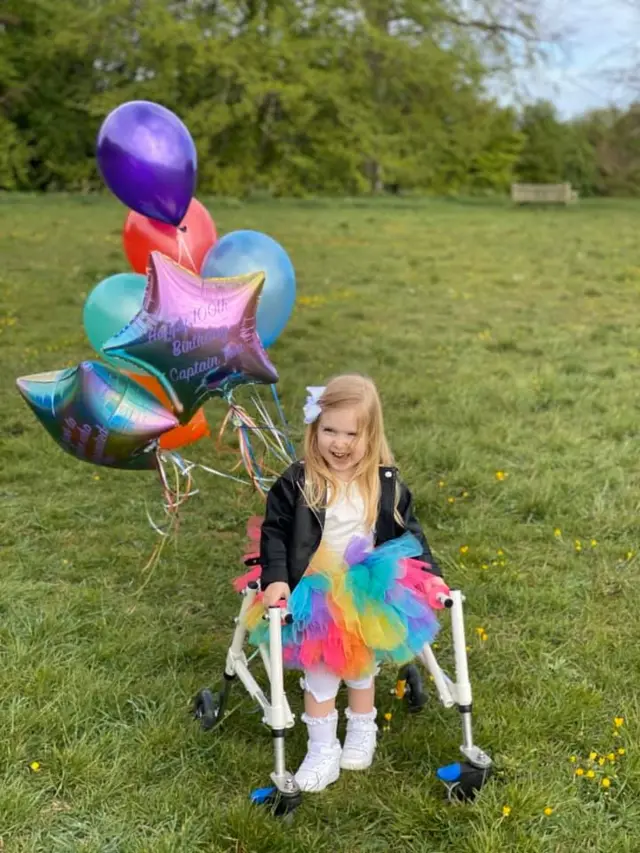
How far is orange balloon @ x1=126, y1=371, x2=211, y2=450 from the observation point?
286 cm

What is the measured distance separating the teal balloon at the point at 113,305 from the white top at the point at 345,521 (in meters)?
1.05

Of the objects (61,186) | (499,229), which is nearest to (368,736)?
(499,229)

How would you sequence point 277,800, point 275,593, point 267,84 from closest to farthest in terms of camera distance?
point 277,800 → point 275,593 → point 267,84

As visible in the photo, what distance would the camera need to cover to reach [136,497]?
432cm

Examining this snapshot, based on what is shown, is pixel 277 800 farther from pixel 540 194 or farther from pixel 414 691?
pixel 540 194

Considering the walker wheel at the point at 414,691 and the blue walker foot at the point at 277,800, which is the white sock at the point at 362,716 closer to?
the walker wheel at the point at 414,691

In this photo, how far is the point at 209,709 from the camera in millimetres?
2635

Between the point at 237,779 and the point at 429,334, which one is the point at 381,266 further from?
the point at 237,779

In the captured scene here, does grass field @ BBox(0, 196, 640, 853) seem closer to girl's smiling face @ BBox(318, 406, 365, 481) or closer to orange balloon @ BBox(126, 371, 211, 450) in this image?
orange balloon @ BBox(126, 371, 211, 450)

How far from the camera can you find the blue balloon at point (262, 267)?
309 centimetres

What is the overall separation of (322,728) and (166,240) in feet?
5.95

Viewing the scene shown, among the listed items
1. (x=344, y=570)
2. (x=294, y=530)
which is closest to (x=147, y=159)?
(x=294, y=530)

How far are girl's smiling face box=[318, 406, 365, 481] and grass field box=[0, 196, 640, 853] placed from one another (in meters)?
0.83

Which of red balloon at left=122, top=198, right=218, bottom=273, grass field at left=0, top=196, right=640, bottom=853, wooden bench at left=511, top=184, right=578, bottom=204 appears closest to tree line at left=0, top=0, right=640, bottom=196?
wooden bench at left=511, top=184, right=578, bottom=204
